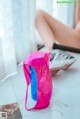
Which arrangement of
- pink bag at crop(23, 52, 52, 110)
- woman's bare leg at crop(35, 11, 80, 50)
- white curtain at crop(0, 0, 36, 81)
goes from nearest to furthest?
pink bag at crop(23, 52, 52, 110)
white curtain at crop(0, 0, 36, 81)
woman's bare leg at crop(35, 11, 80, 50)

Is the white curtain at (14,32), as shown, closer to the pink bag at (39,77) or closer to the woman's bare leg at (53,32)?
the woman's bare leg at (53,32)

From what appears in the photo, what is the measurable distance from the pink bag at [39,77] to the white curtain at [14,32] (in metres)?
0.38

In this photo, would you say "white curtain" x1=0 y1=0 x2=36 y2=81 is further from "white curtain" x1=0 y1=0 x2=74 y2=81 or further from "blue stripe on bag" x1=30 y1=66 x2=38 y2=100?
"blue stripe on bag" x1=30 y1=66 x2=38 y2=100

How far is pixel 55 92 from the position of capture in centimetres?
117

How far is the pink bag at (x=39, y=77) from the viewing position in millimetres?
942

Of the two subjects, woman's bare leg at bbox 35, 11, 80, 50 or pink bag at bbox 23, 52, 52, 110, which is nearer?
pink bag at bbox 23, 52, 52, 110

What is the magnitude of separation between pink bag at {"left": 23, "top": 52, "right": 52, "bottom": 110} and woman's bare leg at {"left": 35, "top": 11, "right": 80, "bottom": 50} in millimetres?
683

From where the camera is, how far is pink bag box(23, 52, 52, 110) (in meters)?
0.94

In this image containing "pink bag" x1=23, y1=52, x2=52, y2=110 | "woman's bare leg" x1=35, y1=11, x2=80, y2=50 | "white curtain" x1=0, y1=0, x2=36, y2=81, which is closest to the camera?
"pink bag" x1=23, y1=52, x2=52, y2=110

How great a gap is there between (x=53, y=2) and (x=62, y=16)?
246mm

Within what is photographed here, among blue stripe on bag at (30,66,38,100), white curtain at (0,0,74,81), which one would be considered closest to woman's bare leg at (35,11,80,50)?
white curtain at (0,0,74,81)

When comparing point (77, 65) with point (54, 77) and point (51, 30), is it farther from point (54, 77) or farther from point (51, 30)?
point (51, 30)

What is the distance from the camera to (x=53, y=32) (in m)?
1.76

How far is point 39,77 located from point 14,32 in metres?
0.59
